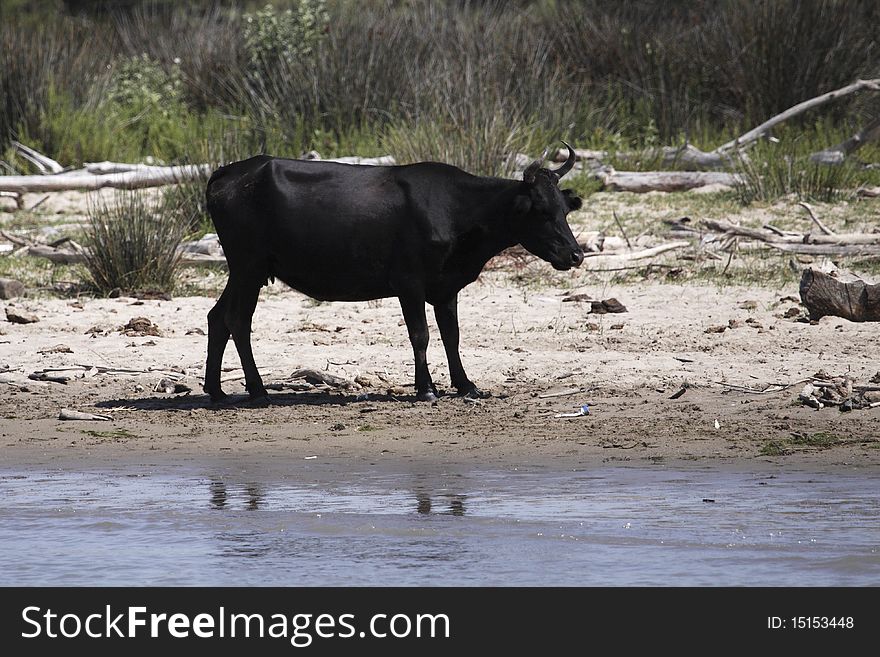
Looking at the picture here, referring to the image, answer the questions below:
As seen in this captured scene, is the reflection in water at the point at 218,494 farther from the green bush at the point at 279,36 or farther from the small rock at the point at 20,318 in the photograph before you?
the green bush at the point at 279,36

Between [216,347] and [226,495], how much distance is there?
2.50 metres

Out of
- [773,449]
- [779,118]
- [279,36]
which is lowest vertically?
[773,449]

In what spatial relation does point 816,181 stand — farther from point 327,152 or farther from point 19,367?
point 19,367

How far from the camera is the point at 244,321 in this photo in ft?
30.6

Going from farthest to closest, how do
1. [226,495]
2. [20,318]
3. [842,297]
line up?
1. [20,318]
2. [842,297]
3. [226,495]

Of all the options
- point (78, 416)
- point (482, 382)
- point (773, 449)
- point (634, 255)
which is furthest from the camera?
point (634, 255)

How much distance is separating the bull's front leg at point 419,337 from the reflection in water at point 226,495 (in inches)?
80.6

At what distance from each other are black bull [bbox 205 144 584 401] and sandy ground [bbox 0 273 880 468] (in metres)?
0.54

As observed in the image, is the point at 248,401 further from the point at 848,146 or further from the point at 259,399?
the point at 848,146

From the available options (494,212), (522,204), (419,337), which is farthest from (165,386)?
(522,204)

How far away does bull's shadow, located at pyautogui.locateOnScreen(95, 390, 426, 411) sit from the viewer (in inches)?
366

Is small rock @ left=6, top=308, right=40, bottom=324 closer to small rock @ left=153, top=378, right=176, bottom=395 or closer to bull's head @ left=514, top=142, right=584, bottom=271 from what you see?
small rock @ left=153, top=378, right=176, bottom=395

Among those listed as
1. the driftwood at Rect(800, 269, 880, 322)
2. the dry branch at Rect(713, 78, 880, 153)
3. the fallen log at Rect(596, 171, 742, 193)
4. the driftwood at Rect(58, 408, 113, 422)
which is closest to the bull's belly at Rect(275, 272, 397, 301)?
the driftwood at Rect(58, 408, 113, 422)
